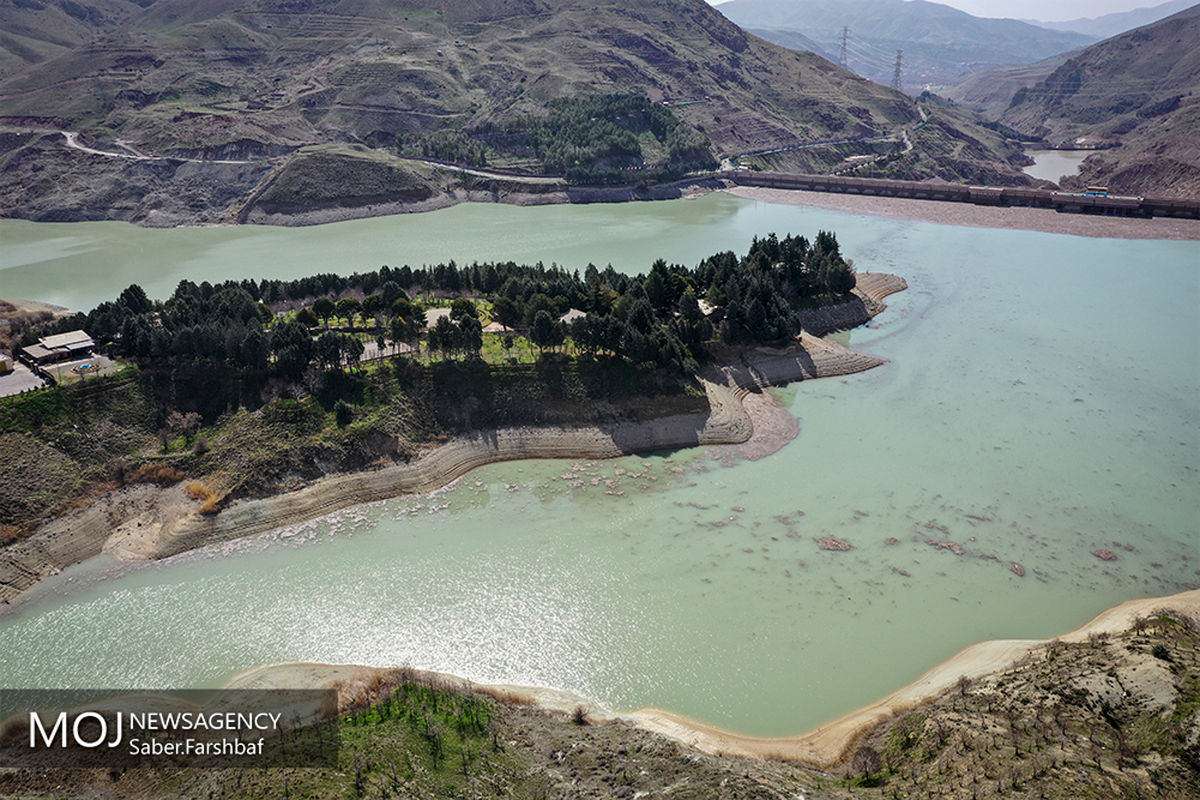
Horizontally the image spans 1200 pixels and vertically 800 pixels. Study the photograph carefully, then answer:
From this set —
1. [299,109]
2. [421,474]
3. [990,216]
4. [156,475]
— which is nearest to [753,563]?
[421,474]

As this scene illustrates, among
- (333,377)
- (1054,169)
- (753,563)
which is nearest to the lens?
(753,563)

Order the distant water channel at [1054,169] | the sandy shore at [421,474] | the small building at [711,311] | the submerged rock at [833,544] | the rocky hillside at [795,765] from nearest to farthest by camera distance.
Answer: the rocky hillside at [795,765], the sandy shore at [421,474], the submerged rock at [833,544], the small building at [711,311], the distant water channel at [1054,169]

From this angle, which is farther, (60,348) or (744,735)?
(60,348)

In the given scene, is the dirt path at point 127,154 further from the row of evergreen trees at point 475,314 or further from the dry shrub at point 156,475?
the dry shrub at point 156,475

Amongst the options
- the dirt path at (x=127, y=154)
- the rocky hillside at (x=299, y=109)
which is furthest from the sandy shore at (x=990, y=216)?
the dirt path at (x=127, y=154)

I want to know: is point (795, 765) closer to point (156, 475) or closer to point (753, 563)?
point (753, 563)

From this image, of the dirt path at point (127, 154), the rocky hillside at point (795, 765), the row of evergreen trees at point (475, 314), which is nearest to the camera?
the rocky hillside at point (795, 765)
